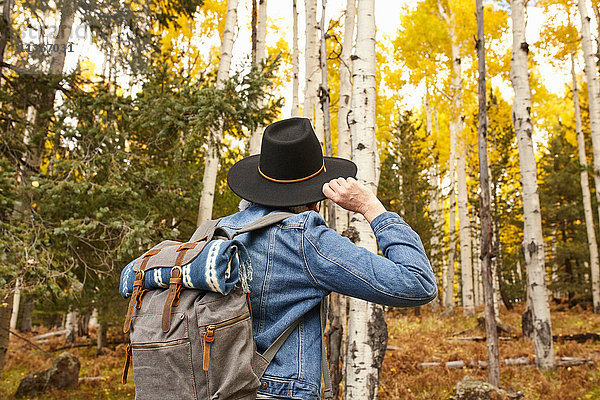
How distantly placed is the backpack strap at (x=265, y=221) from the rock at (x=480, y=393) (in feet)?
15.4

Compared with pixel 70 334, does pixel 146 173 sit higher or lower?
higher

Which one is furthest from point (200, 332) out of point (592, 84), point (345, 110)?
point (592, 84)

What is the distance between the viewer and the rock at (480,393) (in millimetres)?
5152

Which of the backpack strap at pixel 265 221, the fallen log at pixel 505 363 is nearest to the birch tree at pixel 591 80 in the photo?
the fallen log at pixel 505 363

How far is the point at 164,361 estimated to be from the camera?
4.49 ft

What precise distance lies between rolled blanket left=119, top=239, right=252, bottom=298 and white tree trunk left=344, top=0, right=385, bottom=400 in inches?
102

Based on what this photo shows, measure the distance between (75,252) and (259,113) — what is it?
285cm

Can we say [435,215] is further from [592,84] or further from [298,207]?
[298,207]

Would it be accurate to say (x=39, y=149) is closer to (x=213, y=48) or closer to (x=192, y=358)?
(x=192, y=358)

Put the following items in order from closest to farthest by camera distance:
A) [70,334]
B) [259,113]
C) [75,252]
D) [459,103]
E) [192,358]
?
[192,358]
[75,252]
[259,113]
[70,334]
[459,103]

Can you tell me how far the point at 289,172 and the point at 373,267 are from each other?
510mm

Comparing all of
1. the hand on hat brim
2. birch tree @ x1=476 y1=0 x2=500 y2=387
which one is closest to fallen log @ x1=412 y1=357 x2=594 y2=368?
birch tree @ x1=476 y1=0 x2=500 y2=387

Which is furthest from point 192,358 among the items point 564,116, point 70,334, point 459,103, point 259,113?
point 564,116

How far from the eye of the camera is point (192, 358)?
135 centimetres
